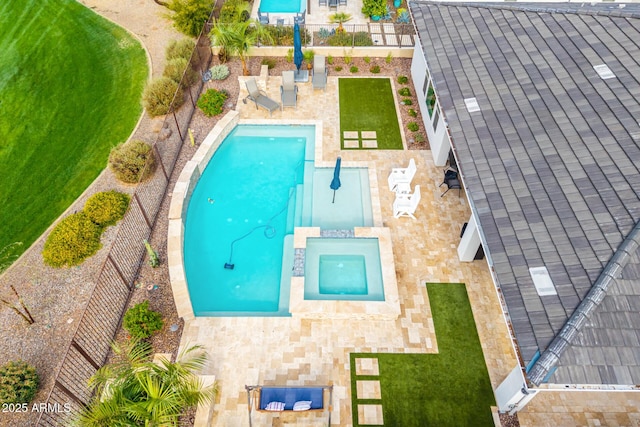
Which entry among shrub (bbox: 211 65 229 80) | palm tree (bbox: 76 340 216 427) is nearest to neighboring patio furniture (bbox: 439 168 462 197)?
palm tree (bbox: 76 340 216 427)

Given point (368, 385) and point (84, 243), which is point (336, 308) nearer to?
point (368, 385)

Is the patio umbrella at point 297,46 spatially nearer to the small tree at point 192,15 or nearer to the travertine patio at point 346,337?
the small tree at point 192,15

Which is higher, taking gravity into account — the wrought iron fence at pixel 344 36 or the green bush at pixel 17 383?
the wrought iron fence at pixel 344 36

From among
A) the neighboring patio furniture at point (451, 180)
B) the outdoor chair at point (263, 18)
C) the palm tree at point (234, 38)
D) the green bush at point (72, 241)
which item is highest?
the outdoor chair at point (263, 18)

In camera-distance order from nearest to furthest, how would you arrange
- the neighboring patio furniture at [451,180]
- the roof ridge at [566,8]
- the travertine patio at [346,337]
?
1. the travertine patio at [346,337]
2. the roof ridge at [566,8]
3. the neighboring patio furniture at [451,180]

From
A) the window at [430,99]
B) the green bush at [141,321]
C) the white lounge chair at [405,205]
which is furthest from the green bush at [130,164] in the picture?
the window at [430,99]

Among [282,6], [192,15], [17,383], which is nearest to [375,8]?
Answer: [282,6]
